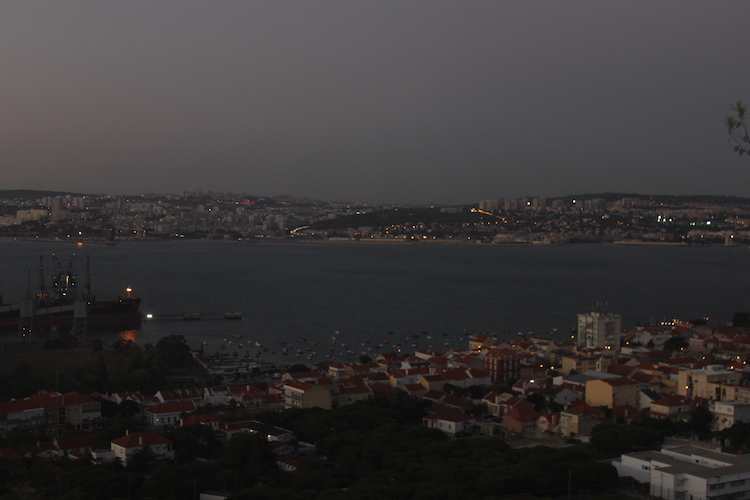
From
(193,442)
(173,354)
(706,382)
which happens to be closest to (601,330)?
(706,382)

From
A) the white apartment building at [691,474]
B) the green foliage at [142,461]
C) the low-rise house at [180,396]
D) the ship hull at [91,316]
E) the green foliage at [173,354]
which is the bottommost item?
the ship hull at [91,316]

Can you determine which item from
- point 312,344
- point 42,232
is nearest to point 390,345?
point 312,344

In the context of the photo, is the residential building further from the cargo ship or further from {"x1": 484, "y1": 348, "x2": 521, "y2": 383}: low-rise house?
the cargo ship

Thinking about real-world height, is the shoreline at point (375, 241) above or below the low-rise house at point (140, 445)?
below

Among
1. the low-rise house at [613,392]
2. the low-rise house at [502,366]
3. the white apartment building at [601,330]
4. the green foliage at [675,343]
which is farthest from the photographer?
the green foliage at [675,343]

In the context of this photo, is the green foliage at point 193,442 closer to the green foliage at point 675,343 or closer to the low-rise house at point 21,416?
the low-rise house at point 21,416

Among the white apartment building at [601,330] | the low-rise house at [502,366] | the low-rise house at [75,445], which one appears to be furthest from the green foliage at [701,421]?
the low-rise house at [75,445]

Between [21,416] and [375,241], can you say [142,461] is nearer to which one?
[21,416]
